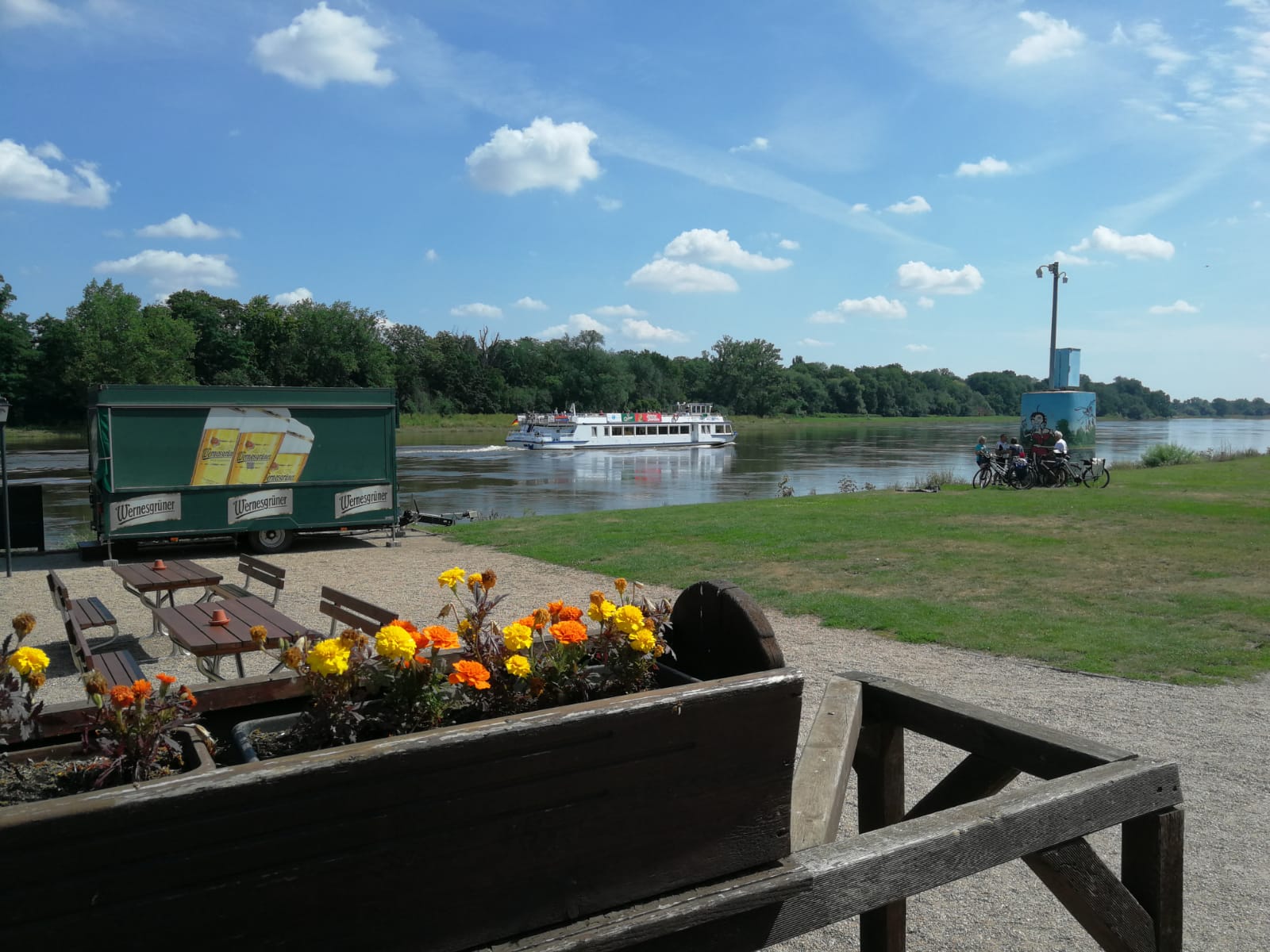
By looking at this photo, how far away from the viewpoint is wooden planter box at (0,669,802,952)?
3.60ft

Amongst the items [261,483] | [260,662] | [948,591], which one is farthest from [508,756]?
[261,483]

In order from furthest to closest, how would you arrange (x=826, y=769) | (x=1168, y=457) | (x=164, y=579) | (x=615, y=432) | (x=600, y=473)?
(x=615, y=432)
(x=600, y=473)
(x=1168, y=457)
(x=164, y=579)
(x=826, y=769)

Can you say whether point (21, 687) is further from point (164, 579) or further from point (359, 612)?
point (164, 579)

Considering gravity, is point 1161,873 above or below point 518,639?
below

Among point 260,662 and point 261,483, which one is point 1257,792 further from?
point 261,483

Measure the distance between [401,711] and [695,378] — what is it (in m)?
122

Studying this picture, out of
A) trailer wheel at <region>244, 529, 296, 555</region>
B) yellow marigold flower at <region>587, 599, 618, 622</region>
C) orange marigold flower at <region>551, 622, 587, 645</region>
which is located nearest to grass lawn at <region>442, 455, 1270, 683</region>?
trailer wheel at <region>244, 529, 296, 555</region>

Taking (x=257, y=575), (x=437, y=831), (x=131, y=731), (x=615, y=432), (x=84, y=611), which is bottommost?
(x=84, y=611)

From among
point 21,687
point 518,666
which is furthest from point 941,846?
point 21,687

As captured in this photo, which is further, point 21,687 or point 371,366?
point 371,366

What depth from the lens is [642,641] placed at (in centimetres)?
178

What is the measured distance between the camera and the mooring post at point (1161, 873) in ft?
6.64

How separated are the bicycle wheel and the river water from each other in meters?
5.88

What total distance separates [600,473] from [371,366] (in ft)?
160
